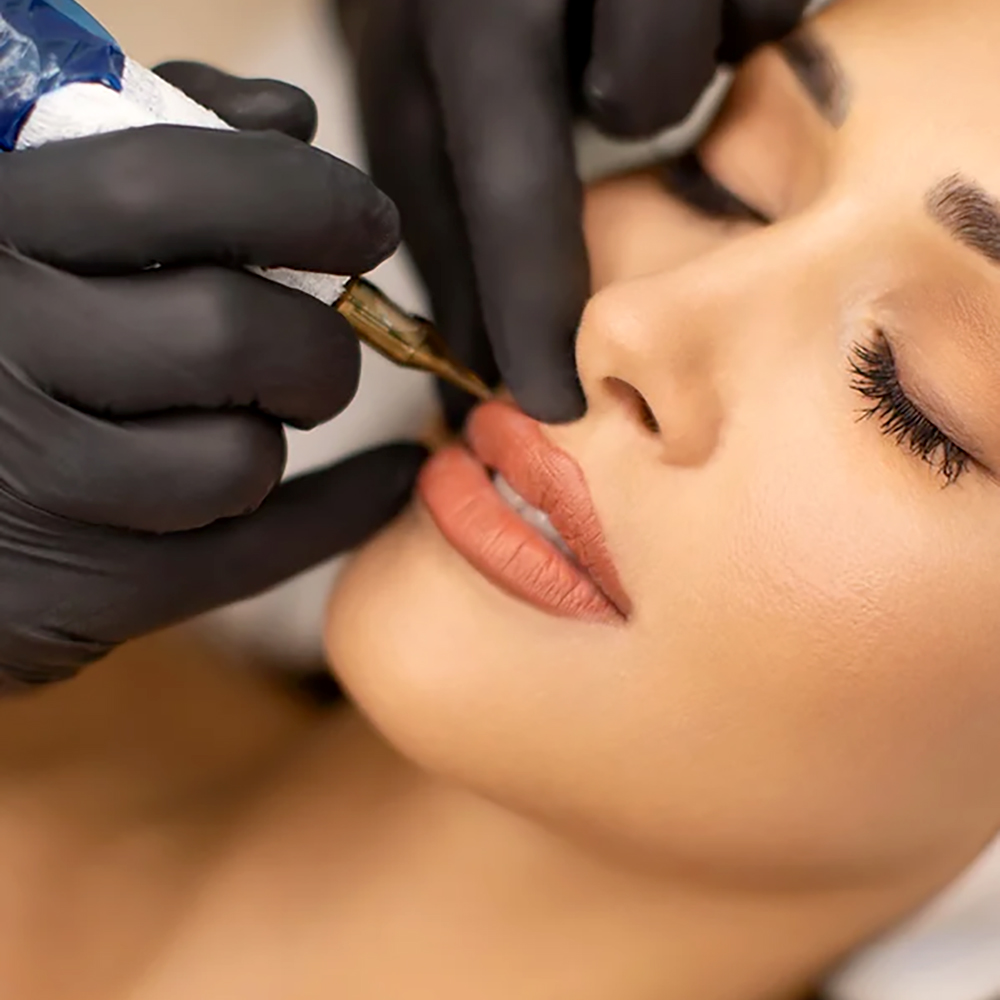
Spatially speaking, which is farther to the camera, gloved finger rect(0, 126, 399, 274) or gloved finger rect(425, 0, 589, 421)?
gloved finger rect(425, 0, 589, 421)

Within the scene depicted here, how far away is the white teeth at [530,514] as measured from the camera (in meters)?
0.83

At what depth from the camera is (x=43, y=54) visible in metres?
0.67

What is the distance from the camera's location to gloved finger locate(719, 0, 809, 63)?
35.0 inches

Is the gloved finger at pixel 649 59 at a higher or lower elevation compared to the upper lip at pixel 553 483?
higher

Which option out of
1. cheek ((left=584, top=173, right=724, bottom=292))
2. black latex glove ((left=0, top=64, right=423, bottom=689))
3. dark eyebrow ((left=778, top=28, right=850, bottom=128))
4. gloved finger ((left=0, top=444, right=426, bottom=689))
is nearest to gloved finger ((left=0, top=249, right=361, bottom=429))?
black latex glove ((left=0, top=64, right=423, bottom=689))

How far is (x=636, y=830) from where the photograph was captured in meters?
0.82

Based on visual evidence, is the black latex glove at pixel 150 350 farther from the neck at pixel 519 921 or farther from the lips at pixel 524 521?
the neck at pixel 519 921

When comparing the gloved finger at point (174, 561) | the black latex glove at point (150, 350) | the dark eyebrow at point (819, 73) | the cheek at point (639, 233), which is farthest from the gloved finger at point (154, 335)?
the dark eyebrow at point (819, 73)

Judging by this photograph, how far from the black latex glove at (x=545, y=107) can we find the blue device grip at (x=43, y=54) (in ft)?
0.94

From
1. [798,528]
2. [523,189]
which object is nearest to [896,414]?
[798,528]

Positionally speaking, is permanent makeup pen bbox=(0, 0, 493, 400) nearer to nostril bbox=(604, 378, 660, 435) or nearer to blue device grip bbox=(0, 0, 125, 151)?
blue device grip bbox=(0, 0, 125, 151)

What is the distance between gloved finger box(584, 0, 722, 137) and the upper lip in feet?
0.84

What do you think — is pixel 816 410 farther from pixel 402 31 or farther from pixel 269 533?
pixel 402 31

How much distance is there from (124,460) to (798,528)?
44 cm
